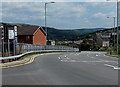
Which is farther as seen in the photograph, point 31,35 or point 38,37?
point 38,37

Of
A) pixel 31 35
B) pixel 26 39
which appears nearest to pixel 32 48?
pixel 31 35

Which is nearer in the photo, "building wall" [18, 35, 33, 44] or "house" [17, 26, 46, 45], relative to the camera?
"house" [17, 26, 46, 45]

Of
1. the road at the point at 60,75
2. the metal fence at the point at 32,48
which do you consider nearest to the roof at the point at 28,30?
the metal fence at the point at 32,48

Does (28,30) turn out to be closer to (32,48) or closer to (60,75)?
(32,48)

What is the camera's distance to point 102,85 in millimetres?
10289

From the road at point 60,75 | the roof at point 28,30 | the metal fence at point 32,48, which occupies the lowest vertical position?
the road at point 60,75

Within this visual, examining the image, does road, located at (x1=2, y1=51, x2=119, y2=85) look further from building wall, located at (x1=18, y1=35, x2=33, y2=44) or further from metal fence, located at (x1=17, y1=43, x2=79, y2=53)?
building wall, located at (x1=18, y1=35, x2=33, y2=44)

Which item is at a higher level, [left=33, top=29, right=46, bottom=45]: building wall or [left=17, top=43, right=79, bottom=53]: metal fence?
[left=33, top=29, right=46, bottom=45]: building wall

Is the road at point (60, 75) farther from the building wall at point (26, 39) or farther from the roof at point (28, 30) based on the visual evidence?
the roof at point (28, 30)

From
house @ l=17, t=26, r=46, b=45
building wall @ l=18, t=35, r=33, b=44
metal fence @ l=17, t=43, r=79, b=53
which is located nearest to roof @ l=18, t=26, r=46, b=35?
house @ l=17, t=26, r=46, b=45

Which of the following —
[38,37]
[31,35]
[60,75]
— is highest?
[31,35]

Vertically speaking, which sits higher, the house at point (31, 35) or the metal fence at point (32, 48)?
the house at point (31, 35)

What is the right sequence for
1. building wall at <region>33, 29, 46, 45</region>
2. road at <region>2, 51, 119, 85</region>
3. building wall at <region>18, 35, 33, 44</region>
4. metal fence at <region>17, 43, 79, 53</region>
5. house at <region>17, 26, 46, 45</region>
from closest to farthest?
road at <region>2, 51, 119, 85</region>, metal fence at <region>17, 43, 79, 53</region>, house at <region>17, 26, 46, 45</region>, building wall at <region>18, 35, 33, 44</region>, building wall at <region>33, 29, 46, 45</region>

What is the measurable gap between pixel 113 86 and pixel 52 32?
182 metres
